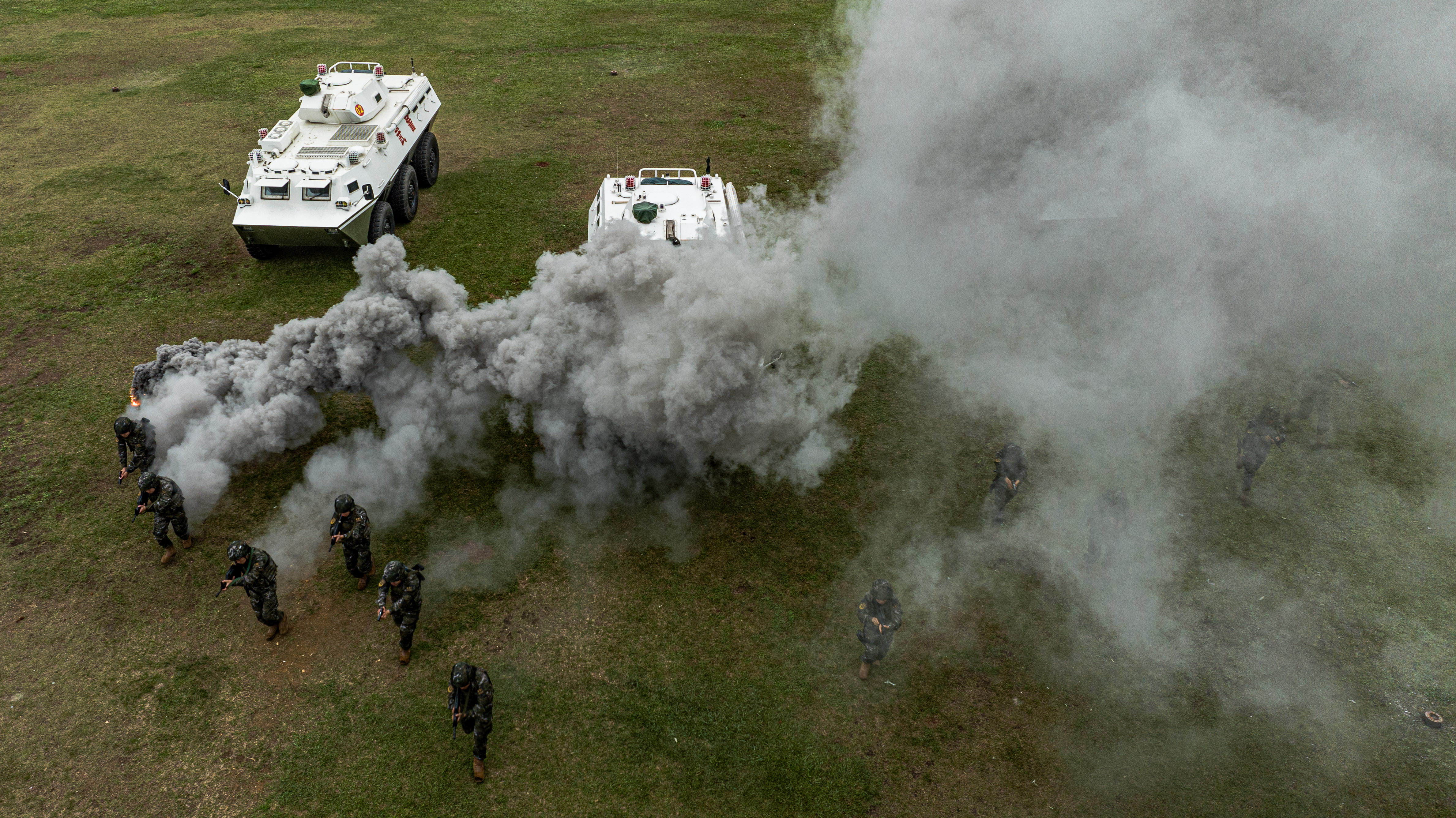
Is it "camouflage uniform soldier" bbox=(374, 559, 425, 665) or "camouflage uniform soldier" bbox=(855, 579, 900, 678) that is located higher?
"camouflage uniform soldier" bbox=(855, 579, 900, 678)

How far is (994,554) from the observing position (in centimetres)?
941

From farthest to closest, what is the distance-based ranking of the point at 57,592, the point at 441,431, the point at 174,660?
the point at 441,431, the point at 57,592, the point at 174,660

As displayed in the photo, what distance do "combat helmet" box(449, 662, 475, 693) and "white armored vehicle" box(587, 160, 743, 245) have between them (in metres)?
6.16

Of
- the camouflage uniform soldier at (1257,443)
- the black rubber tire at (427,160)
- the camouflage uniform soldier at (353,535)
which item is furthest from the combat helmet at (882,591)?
the black rubber tire at (427,160)

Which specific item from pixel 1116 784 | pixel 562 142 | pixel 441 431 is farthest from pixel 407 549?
pixel 562 142

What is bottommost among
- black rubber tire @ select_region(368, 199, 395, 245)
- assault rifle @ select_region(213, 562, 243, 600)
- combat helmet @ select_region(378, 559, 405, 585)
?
assault rifle @ select_region(213, 562, 243, 600)

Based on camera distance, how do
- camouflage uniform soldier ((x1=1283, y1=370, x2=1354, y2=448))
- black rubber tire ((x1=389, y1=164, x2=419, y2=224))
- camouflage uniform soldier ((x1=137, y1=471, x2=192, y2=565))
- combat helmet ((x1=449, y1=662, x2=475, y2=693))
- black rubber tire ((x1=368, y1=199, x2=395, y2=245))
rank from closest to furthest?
1. combat helmet ((x1=449, y1=662, x2=475, y2=693))
2. camouflage uniform soldier ((x1=137, y1=471, x2=192, y2=565))
3. camouflage uniform soldier ((x1=1283, y1=370, x2=1354, y2=448))
4. black rubber tire ((x1=368, y1=199, x2=395, y2=245))
5. black rubber tire ((x1=389, y1=164, x2=419, y2=224))

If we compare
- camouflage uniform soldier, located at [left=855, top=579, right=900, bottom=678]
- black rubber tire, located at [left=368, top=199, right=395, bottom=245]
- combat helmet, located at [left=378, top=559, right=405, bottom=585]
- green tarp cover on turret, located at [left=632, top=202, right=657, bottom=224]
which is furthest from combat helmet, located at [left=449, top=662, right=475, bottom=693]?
black rubber tire, located at [left=368, top=199, right=395, bottom=245]

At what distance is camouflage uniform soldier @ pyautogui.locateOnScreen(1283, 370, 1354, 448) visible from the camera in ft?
36.3

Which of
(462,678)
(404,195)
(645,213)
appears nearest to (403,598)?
(462,678)

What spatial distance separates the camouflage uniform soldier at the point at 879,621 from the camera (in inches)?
309

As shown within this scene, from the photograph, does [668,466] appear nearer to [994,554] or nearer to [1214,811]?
[994,554]

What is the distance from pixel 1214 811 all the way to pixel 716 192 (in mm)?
9728

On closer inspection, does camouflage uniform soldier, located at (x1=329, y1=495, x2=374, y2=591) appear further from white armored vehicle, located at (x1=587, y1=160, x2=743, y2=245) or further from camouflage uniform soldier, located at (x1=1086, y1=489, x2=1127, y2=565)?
camouflage uniform soldier, located at (x1=1086, y1=489, x2=1127, y2=565)
